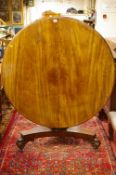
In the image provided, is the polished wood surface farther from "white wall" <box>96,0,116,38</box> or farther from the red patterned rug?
"white wall" <box>96,0,116,38</box>

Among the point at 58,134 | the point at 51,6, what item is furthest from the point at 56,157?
the point at 51,6

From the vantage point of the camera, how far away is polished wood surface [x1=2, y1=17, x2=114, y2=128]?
6.05 ft

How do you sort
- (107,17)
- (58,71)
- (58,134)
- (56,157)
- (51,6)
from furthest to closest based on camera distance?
(51,6), (107,17), (58,134), (56,157), (58,71)

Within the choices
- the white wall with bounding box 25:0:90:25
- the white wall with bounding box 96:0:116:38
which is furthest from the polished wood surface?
the white wall with bounding box 25:0:90:25

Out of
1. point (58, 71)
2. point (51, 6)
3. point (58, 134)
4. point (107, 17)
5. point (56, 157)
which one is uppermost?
point (51, 6)

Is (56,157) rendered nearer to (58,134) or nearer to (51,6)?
(58,134)

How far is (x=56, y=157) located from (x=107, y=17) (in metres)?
4.05

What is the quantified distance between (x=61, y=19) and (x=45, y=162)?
1.09 m

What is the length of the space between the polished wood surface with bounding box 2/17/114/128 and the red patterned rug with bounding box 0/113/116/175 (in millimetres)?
291

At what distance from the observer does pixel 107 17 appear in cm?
538

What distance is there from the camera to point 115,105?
218 centimetres

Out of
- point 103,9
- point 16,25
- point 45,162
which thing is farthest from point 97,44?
point 16,25

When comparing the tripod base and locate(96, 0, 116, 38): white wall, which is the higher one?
locate(96, 0, 116, 38): white wall

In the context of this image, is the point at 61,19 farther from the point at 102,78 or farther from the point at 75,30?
the point at 102,78
